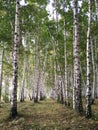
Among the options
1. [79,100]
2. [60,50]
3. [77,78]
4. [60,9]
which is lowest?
[79,100]

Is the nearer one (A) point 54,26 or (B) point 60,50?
(A) point 54,26

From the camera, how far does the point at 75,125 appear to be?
1026cm

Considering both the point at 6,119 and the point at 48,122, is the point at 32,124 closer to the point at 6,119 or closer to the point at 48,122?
the point at 48,122

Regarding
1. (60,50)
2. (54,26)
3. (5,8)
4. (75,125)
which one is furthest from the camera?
(60,50)

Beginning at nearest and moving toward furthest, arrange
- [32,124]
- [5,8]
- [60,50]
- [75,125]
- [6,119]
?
1. [75,125]
2. [32,124]
3. [6,119]
4. [5,8]
5. [60,50]

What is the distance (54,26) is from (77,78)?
12682 mm

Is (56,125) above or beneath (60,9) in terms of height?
beneath

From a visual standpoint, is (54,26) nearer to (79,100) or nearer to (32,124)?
(79,100)

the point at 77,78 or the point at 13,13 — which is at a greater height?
the point at 13,13

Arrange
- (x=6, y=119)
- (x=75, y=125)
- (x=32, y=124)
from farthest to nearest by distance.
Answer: (x=6, y=119), (x=32, y=124), (x=75, y=125)

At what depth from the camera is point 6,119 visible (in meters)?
12.6

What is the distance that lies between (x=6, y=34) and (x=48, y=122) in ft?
44.2

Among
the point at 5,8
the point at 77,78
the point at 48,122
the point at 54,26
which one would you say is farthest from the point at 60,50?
the point at 48,122

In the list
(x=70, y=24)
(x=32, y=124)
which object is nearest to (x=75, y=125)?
(x=32, y=124)
